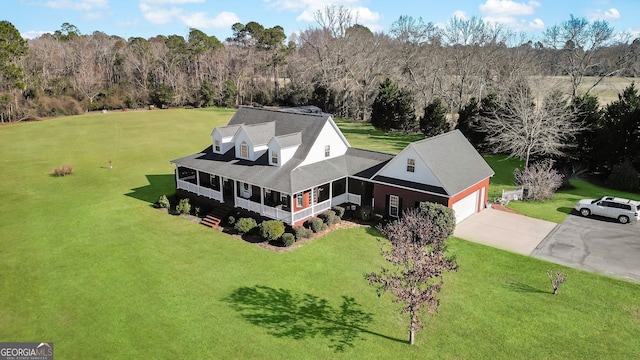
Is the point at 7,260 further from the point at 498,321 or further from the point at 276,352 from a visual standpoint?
the point at 498,321

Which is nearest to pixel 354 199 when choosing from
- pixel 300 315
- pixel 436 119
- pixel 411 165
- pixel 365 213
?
pixel 365 213

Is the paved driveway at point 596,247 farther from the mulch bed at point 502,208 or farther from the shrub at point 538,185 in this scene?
the shrub at point 538,185

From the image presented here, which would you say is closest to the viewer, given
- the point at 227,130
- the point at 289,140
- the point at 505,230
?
the point at 505,230

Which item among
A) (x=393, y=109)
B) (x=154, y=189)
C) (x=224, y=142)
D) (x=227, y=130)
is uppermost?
(x=393, y=109)

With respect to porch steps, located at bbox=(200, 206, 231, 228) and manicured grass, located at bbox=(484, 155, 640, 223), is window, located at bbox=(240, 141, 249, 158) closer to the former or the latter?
porch steps, located at bbox=(200, 206, 231, 228)

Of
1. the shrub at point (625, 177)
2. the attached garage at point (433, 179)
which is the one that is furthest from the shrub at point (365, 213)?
the shrub at point (625, 177)

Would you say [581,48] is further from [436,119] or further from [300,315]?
[300,315]

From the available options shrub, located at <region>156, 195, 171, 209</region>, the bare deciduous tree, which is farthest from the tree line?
shrub, located at <region>156, 195, 171, 209</region>
